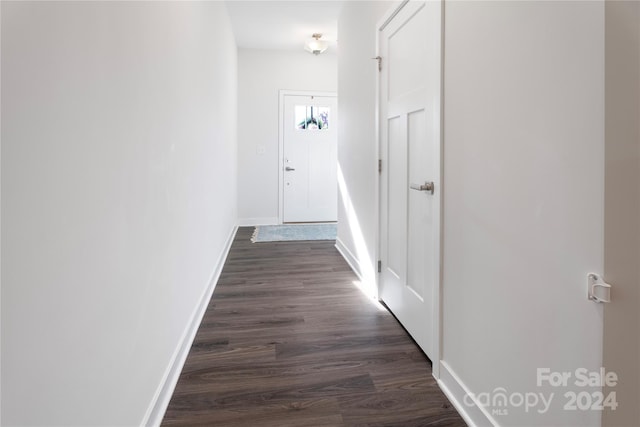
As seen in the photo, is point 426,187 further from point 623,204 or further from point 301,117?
point 301,117

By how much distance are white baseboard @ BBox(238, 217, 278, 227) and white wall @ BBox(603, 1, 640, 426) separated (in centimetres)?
519

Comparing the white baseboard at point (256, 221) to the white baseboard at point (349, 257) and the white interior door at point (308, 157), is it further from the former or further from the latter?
the white baseboard at point (349, 257)

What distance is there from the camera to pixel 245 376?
1729 mm

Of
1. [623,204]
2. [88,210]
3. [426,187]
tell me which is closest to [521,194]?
[623,204]

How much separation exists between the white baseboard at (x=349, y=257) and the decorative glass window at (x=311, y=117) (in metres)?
2.32

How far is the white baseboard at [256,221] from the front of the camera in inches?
227

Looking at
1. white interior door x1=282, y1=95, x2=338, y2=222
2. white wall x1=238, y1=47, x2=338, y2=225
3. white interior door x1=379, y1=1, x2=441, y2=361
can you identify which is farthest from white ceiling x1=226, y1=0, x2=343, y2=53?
white interior door x1=379, y1=1, x2=441, y2=361

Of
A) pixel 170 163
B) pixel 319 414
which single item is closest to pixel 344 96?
pixel 170 163

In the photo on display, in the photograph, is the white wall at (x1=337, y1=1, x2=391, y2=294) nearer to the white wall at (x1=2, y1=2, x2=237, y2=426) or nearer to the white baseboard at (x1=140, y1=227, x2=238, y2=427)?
the white baseboard at (x1=140, y1=227, x2=238, y2=427)

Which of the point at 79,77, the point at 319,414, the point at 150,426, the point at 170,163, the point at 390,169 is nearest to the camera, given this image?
the point at 79,77

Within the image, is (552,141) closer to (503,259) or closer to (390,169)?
(503,259)

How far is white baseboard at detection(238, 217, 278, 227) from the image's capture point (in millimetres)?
5759

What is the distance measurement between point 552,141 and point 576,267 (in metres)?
0.33

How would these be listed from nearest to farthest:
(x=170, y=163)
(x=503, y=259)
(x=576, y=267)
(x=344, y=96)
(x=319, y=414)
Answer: (x=576, y=267), (x=503, y=259), (x=319, y=414), (x=170, y=163), (x=344, y=96)
